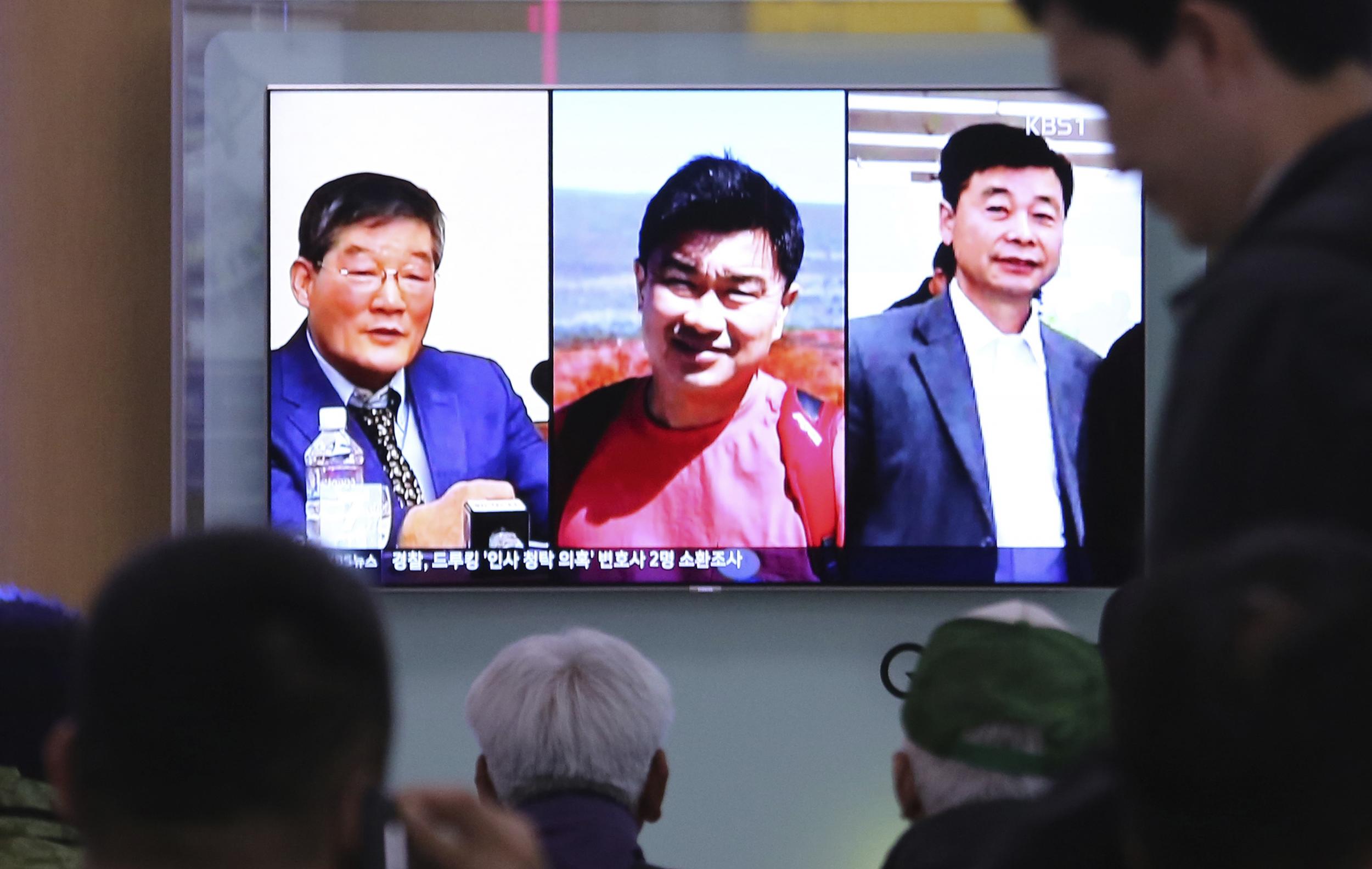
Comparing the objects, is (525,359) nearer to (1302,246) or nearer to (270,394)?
(270,394)

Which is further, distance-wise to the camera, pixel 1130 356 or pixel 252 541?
pixel 1130 356

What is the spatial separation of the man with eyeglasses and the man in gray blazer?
0.81 metres

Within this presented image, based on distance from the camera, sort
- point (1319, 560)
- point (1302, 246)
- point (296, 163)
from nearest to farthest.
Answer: point (1319, 560)
point (1302, 246)
point (296, 163)

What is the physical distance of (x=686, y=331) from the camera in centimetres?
390

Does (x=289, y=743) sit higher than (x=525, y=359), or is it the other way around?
(x=525, y=359)

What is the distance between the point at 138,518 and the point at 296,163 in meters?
0.97

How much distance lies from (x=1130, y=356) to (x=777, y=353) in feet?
2.80

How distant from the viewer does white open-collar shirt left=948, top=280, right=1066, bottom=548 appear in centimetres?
391

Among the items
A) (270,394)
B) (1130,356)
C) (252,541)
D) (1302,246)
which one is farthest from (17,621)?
(1130,356)

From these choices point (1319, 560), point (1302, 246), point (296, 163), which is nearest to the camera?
point (1319, 560)

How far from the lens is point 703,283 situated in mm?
3896

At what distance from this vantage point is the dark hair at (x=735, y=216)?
3900 mm

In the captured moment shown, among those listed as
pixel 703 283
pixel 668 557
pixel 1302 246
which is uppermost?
pixel 703 283

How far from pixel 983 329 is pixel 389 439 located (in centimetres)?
145
